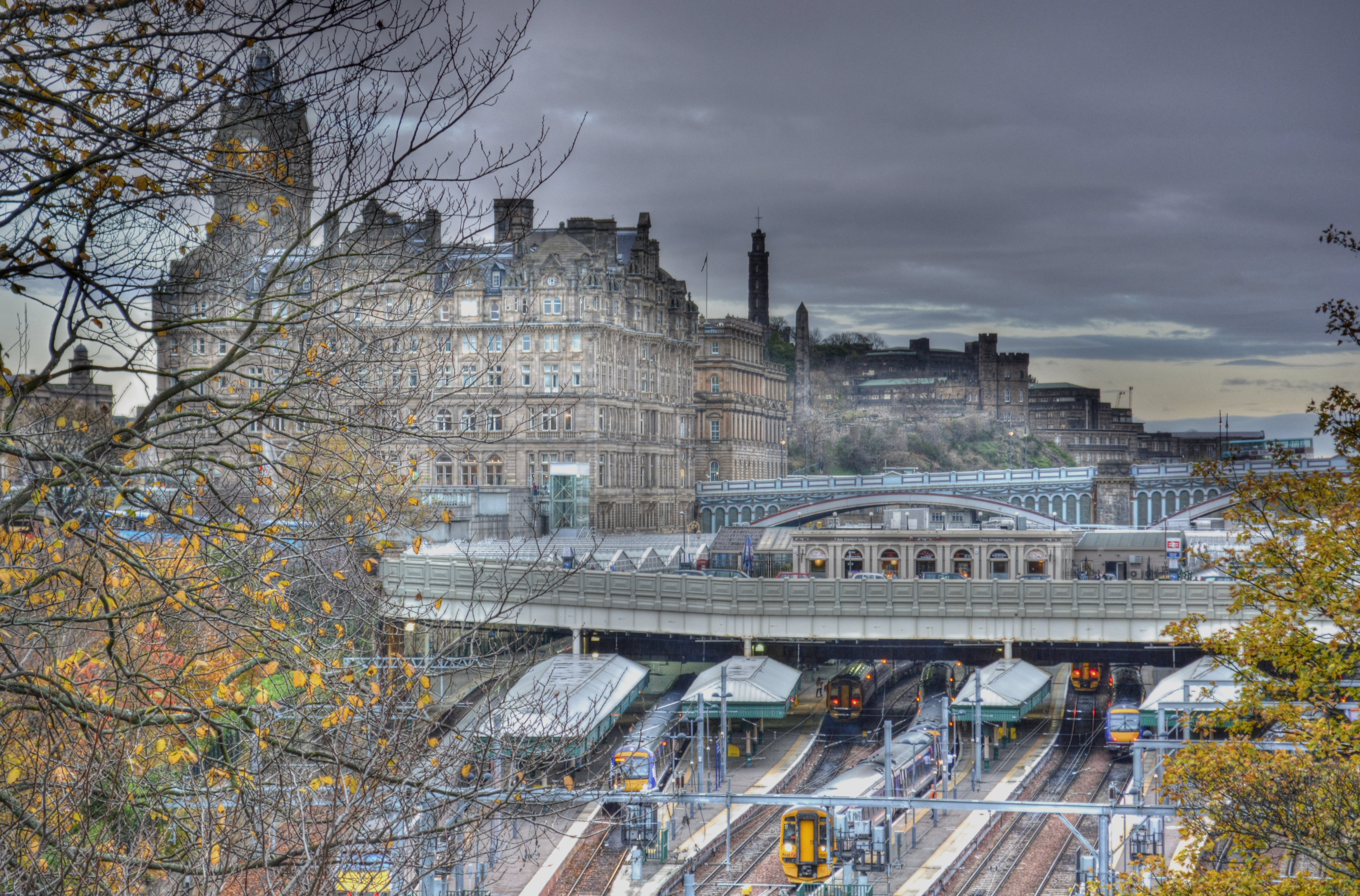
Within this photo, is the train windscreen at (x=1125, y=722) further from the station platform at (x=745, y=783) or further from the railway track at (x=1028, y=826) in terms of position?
the station platform at (x=745, y=783)

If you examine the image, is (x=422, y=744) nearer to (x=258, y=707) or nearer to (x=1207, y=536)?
(x=258, y=707)

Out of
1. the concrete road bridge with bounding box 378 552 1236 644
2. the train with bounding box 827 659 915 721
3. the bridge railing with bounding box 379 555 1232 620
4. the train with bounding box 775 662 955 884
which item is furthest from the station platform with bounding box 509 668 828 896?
the bridge railing with bounding box 379 555 1232 620

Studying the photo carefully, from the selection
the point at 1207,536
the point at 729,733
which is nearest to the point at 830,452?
the point at 1207,536

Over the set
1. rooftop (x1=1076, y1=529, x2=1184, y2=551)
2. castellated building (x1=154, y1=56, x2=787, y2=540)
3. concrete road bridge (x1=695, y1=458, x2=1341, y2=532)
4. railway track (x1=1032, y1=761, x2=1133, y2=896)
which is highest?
castellated building (x1=154, y1=56, x2=787, y2=540)

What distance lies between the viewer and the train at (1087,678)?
57.8 m

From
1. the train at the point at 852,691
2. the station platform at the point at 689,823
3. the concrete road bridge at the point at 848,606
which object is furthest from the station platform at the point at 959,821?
the train at the point at 852,691

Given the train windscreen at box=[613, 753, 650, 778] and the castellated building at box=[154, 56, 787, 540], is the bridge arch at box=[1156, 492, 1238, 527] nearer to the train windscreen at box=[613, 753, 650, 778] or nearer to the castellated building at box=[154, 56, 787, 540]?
the castellated building at box=[154, 56, 787, 540]

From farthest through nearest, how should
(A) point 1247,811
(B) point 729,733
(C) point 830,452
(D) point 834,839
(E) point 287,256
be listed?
(C) point 830,452 → (B) point 729,733 → (D) point 834,839 → (A) point 1247,811 → (E) point 287,256

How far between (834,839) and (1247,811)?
670 inches

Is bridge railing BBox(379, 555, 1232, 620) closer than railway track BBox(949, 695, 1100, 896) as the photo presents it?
No

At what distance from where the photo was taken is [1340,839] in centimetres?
1820

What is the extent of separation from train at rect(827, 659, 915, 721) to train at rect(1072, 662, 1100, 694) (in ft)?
26.2

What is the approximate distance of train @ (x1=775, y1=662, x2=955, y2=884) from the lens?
35.1 m

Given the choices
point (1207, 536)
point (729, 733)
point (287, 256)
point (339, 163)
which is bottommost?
point (729, 733)
